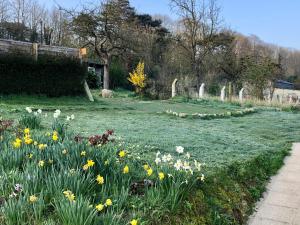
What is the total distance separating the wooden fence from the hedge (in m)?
0.31

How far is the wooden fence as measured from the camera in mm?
14719

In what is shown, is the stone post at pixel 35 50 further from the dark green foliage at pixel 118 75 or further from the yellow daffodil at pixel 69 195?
the dark green foliage at pixel 118 75

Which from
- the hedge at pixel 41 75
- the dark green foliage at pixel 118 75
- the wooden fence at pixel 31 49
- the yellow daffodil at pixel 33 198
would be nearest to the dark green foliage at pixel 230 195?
the yellow daffodil at pixel 33 198

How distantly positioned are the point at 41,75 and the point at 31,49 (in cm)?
114

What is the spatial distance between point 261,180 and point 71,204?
11.0ft

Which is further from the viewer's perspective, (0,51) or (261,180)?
(0,51)

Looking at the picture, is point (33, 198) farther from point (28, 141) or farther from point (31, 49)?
point (31, 49)

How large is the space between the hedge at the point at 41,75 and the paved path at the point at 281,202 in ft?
36.5

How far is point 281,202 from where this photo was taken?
180 inches

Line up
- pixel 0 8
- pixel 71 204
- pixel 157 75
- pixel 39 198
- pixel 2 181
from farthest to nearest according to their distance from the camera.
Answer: pixel 0 8, pixel 157 75, pixel 2 181, pixel 39 198, pixel 71 204

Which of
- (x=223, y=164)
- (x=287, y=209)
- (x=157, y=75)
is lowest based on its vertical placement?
(x=287, y=209)

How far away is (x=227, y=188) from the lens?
14.5ft

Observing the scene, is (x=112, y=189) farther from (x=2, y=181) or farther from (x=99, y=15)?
(x=99, y=15)

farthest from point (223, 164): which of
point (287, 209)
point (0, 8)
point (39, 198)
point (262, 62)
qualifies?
point (0, 8)
